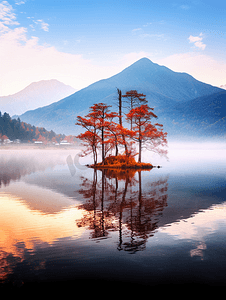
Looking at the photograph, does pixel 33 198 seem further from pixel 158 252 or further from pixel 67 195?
pixel 158 252

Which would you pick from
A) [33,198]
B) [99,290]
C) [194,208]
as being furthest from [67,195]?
[99,290]

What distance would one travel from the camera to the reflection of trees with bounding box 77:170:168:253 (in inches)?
425

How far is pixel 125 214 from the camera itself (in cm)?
1430

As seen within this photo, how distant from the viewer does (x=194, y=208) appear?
16547 mm

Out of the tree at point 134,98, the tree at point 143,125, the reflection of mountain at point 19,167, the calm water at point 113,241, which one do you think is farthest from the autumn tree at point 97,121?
the calm water at point 113,241

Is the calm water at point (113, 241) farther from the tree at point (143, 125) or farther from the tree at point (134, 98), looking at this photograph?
the tree at point (134, 98)

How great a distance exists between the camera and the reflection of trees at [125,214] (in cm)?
1080

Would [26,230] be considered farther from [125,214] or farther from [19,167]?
[19,167]

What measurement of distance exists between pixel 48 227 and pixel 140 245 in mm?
4698

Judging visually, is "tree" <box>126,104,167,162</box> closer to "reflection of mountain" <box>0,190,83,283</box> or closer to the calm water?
the calm water

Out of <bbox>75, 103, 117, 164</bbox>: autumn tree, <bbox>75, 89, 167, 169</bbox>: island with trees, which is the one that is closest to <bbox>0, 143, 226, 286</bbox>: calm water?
<bbox>75, 103, 117, 164</bbox>: autumn tree

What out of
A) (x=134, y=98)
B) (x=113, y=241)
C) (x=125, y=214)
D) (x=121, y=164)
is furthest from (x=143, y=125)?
(x=113, y=241)

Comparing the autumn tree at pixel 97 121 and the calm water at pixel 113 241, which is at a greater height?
the autumn tree at pixel 97 121

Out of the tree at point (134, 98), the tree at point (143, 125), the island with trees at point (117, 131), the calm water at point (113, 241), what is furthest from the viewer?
the tree at point (134, 98)
